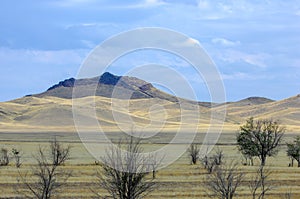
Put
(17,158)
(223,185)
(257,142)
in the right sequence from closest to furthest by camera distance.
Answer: (223,185) → (17,158) → (257,142)

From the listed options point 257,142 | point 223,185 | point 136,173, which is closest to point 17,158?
point 257,142

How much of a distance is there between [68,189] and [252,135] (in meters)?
45.8

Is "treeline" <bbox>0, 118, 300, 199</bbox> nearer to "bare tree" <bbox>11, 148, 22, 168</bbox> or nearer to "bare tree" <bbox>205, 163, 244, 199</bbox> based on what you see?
"bare tree" <bbox>205, 163, 244, 199</bbox>

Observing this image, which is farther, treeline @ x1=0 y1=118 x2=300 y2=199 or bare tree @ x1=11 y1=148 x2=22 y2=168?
bare tree @ x1=11 y1=148 x2=22 y2=168

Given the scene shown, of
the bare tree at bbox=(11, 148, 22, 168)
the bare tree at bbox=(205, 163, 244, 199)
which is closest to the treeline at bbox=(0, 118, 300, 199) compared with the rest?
the bare tree at bbox=(205, 163, 244, 199)

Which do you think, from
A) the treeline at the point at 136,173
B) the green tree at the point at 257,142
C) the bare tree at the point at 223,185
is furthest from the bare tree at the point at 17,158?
the green tree at the point at 257,142

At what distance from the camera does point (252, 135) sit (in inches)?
3573

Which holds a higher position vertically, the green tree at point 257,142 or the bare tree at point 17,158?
the green tree at point 257,142

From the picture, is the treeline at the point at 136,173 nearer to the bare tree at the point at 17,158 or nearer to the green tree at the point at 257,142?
the green tree at the point at 257,142

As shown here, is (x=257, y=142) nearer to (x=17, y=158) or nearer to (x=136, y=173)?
(x=17, y=158)

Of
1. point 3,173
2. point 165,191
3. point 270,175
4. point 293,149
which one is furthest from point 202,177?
point 293,149

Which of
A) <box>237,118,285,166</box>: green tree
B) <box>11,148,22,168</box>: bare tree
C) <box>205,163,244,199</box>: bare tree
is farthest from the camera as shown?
<box>237,118,285,166</box>: green tree

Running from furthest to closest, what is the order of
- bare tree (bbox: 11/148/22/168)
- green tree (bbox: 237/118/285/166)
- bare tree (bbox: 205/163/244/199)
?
green tree (bbox: 237/118/285/166) → bare tree (bbox: 11/148/22/168) → bare tree (bbox: 205/163/244/199)

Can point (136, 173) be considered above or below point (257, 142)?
below
